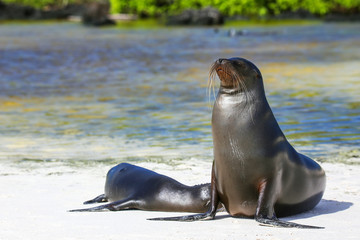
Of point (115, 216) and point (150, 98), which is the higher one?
point (115, 216)

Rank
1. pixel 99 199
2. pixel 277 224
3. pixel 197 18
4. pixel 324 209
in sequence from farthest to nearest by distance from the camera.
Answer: pixel 197 18
pixel 99 199
pixel 324 209
pixel 277 224

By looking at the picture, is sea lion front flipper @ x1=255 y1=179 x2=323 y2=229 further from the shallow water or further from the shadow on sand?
the shallow water

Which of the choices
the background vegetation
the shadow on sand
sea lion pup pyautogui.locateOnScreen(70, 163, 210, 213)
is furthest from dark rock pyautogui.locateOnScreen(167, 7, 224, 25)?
the shadow on sand

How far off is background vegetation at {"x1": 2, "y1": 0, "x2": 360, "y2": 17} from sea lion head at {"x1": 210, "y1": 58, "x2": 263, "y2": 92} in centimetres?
5008

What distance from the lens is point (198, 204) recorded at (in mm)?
6258

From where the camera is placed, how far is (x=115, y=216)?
20.0 ft

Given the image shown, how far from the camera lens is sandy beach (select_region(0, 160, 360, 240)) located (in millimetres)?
5422

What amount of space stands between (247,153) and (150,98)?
8800mm

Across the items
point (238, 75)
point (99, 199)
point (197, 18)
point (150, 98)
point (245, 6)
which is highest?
point (238, 75)

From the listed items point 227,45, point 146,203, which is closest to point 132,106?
point 146,203

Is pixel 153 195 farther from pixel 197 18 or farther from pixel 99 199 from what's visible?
pixel 197 18

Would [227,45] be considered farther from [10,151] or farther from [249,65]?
[249,65]

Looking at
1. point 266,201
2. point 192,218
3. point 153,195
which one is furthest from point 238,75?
point 153,195

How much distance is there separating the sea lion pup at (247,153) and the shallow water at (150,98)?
8.81 ft
